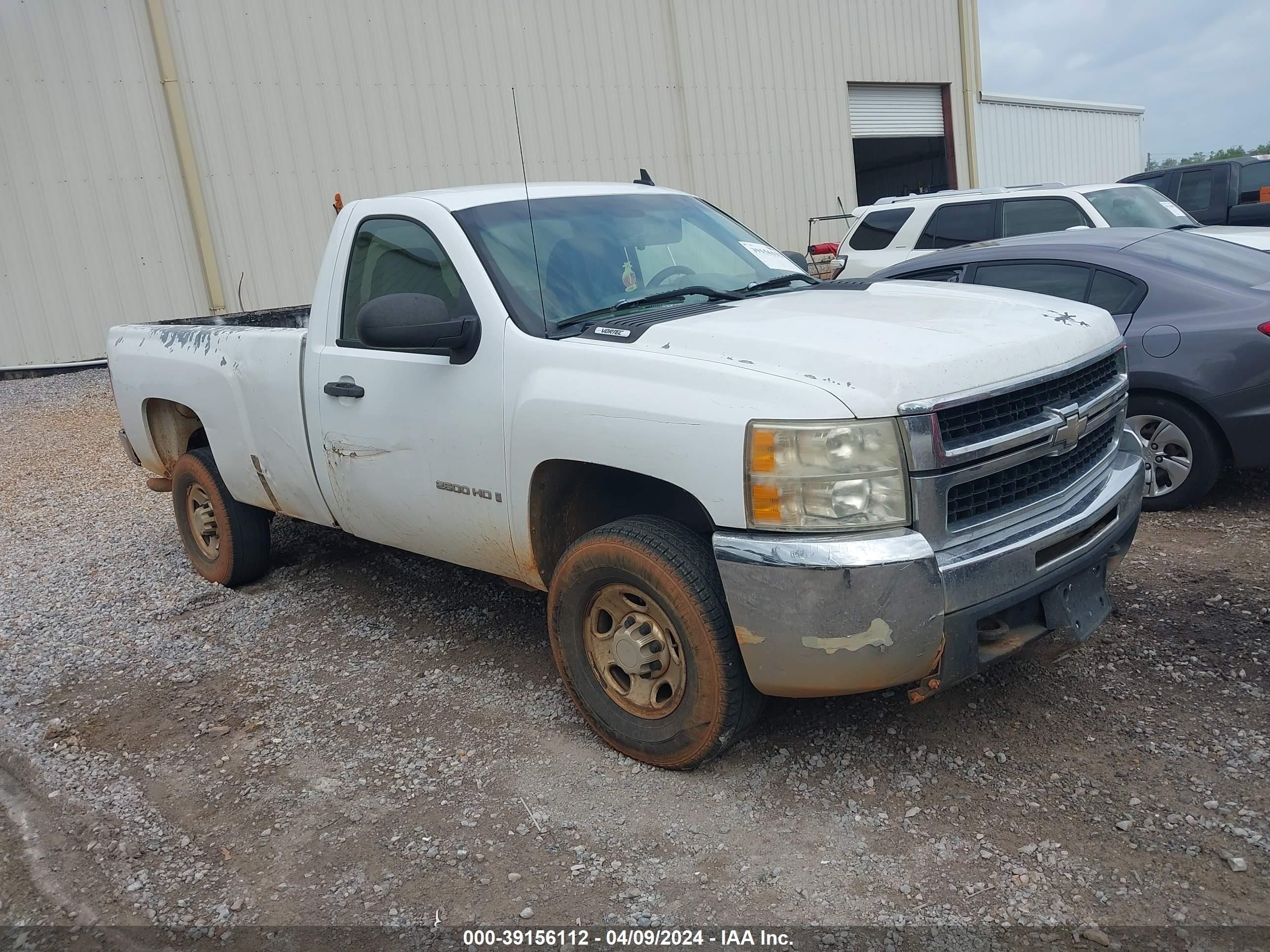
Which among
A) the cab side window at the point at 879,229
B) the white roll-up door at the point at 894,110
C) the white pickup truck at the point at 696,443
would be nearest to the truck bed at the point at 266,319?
the white pickup truck at the point at 696,443

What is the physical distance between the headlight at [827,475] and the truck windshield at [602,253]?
1.16 m

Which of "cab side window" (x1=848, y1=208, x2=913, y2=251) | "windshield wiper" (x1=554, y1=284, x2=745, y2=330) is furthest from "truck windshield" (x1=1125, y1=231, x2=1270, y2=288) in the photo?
"cab side window" (x1=848, y1=208, x2=913, y2=251)

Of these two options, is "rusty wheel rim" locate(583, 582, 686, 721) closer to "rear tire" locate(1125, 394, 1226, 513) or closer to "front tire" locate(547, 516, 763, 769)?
"front tire" locate(547, 516, 763, 769)

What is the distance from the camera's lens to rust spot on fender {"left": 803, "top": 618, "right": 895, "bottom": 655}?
285cm

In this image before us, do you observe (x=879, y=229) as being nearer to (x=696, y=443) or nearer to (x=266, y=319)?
(x=266, y=319)

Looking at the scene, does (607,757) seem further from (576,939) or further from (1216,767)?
(1216,767)

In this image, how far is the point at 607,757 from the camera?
3.60m

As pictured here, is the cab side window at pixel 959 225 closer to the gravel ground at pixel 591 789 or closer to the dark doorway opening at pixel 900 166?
the gravel ground at pixel 591 789

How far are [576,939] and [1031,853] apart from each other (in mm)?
1288

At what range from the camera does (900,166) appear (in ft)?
74.6

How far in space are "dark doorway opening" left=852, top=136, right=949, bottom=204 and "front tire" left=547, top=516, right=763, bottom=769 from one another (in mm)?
18488

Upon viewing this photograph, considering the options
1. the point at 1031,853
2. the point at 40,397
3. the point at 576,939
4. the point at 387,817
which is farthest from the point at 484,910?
the point at 40,397

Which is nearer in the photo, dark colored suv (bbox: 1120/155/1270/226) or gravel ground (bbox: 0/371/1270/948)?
gravel ground (bbox: 0/371/1270/948)

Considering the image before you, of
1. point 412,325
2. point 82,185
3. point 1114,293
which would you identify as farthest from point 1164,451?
point 82,185
